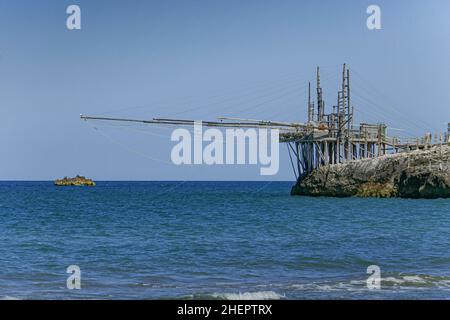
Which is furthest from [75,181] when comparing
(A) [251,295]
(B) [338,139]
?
(A) [251,295]

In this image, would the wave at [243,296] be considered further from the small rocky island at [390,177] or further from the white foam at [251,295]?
the small rocky island at [390,177]

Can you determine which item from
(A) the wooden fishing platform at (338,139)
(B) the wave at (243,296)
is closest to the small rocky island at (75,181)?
(A) the wooden fishing platform at (338,139)

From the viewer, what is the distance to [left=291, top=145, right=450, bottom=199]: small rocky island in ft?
193

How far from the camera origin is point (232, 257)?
24.0 meters

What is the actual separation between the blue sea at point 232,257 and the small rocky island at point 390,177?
17369 millimetres

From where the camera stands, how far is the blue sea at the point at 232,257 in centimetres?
1770

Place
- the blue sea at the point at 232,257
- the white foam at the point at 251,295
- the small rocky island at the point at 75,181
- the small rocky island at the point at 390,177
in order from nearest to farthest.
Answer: the white foam at the point at 251,295 < the blue sea at the point at 232,257 < the small rocky island at the point at 390,177 < the small rocky island at the point at 75,181

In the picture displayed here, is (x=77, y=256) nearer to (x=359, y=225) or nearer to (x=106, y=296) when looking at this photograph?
(x=106, y=296)

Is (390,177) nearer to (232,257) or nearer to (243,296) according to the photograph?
(232,257)

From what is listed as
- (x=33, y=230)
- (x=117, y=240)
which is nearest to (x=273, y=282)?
(x=117, y=240)

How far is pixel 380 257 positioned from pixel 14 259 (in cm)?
1233

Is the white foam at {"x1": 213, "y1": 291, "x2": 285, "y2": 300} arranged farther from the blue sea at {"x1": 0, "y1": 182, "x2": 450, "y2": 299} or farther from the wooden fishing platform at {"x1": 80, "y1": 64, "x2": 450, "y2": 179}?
the wooden fishing platform at {"x1": 80, "y1": 64, "x2": 450, "y2": 179}

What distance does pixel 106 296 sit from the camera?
17031mm

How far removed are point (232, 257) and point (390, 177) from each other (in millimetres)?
41396
